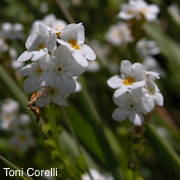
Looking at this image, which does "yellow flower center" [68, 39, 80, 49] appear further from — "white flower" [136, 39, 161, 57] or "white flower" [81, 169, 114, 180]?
"white flower" [136, 39, 161, 57]

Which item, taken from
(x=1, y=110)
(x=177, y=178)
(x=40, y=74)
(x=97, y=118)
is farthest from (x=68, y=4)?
(x=40, y=74)

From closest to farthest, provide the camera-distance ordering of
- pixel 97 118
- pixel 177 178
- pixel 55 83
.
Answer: pixel 55 83, pixel 177 178, pixel 97 118

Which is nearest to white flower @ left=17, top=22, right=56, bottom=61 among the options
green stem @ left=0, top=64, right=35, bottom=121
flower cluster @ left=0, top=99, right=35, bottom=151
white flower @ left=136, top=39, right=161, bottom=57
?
green stem @ left=0, top=64, right=35, bottom=121

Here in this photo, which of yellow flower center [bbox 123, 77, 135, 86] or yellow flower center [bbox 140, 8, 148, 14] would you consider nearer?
yellow flower center [bbox 123, 77, 135, 86]

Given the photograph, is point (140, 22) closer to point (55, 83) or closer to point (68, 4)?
point (55, 83)

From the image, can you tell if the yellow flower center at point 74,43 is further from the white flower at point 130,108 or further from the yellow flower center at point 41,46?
the white flower at point 130,108

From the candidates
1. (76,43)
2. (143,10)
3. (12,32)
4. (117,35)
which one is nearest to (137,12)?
(143,10)

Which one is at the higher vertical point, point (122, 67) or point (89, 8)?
point (89, 8)
